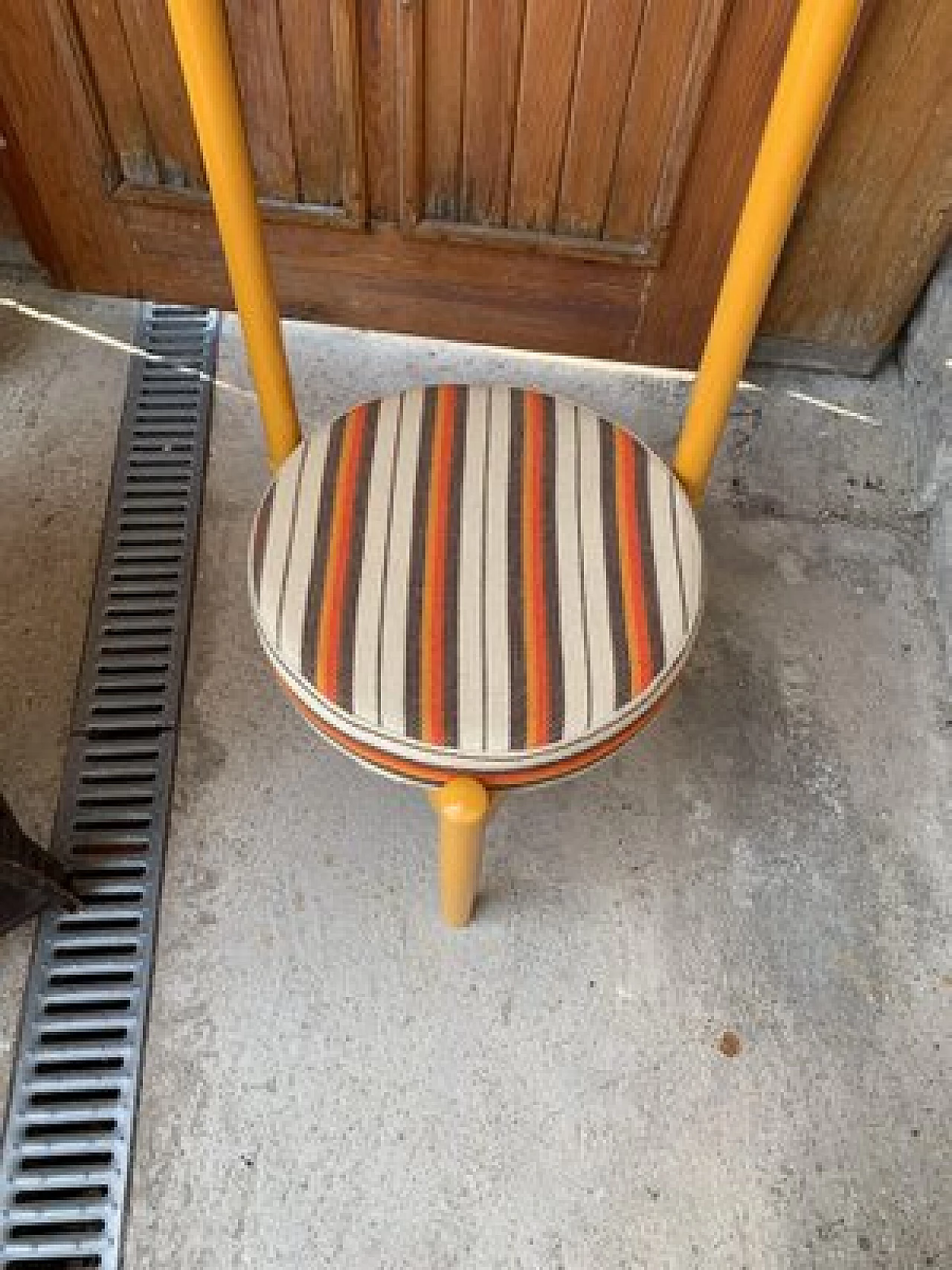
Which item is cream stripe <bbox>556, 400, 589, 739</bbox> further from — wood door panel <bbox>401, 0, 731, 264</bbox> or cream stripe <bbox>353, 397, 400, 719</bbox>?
wood door panel <bbox>401, 0, 731, 264</bbox>

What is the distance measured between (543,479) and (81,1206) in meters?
0.87

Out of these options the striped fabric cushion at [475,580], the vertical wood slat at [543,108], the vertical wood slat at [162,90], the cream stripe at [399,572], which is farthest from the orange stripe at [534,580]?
the vertical wood slat at [162,90]

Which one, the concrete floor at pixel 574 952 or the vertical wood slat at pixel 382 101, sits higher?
the vertical wood slat at pixel 382 101

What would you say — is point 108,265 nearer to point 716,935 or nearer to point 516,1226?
point 716,935

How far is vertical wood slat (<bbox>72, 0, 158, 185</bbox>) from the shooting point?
4.13 ft

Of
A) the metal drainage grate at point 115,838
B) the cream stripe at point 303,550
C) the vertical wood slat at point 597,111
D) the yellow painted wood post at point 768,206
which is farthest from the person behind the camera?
the vertical wood slat at point 597,111

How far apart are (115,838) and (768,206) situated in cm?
99

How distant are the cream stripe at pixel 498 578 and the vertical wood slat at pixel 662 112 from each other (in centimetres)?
49

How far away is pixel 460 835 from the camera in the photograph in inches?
35.5

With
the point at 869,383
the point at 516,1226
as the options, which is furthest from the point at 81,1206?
the point at 869,383

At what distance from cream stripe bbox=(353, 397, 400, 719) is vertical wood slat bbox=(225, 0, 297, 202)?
522mm

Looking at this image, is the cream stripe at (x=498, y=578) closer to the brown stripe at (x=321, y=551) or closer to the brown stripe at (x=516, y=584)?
the brown stripe at (x=516, y=584)

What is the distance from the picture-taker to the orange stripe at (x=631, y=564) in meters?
0.86

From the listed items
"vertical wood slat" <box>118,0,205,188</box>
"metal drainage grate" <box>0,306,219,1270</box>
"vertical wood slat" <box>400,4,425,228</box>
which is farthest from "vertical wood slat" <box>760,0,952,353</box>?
"metal drainage grate" <box>0,306,219,1270</box>
